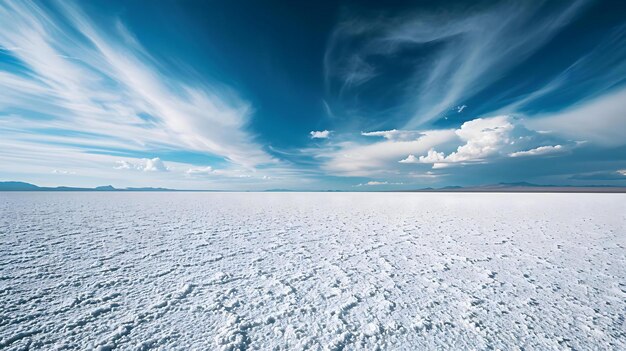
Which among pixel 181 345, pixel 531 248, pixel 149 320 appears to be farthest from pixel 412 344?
pixel 531 248

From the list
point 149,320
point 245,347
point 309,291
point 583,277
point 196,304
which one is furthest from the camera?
point 583,277

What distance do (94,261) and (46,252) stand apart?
78.5 inches

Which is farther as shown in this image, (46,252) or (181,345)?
(46,252)

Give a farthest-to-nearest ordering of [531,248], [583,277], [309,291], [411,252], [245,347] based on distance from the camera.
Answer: [531,248] → [411,252] → [583,277] → [309,291] → [245,347]

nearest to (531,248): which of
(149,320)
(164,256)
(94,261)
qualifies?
(149,320)

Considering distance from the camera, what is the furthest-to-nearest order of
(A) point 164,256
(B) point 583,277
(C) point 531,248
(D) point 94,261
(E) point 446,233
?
(E) point 446,233, (C) point 531,248, (A) point 164,256, (D) point 94,261, (B) point 583,277

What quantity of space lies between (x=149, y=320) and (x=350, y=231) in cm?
770

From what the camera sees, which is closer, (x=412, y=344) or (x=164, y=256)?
(x=412, y=344)

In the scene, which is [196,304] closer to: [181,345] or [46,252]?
[181,345]

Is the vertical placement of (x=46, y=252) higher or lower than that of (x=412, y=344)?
higher

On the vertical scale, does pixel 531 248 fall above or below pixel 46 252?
below

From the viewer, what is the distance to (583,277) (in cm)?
499

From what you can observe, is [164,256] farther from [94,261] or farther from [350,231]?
[350,231]

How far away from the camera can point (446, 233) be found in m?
9.52
